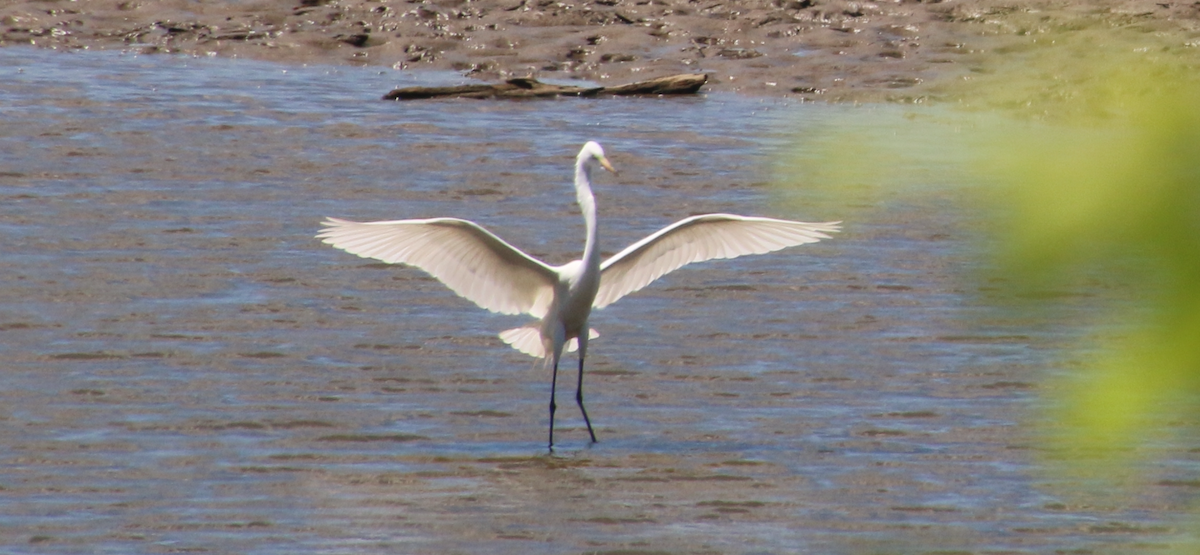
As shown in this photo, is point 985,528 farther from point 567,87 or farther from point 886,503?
point 567,87

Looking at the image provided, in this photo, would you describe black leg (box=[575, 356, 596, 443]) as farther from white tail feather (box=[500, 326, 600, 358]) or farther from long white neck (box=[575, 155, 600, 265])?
long white neck (box=[575, 155, 600, 265])

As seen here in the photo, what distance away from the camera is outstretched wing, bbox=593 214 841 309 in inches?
283

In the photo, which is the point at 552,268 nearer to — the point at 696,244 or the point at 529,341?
the point at 529,341

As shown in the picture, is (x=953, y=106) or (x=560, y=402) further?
(x=560, y=402)

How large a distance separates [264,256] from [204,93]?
747 centimetres

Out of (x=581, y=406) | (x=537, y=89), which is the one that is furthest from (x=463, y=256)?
(x=537, y=89)

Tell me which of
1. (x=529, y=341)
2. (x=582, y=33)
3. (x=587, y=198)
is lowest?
(x=582, y=33)

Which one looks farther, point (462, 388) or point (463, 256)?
point (462, 388)

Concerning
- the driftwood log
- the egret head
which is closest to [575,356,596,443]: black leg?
the egret head

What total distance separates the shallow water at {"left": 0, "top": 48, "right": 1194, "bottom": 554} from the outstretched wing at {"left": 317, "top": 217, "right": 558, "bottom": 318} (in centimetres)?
57

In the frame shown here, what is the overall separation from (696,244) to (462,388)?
4.77ft

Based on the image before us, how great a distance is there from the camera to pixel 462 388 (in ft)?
27.1

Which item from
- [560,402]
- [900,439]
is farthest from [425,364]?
[900,439]

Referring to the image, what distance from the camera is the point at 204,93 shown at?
1823 centimetres
